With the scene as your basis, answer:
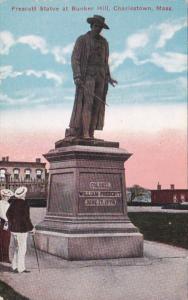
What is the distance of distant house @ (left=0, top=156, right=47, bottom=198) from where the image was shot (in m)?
7.69

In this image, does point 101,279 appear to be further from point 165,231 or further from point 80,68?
point 165,231

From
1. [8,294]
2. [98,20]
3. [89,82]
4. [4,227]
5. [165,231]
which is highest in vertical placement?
[98,20]

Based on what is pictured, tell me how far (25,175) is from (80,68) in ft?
6.04

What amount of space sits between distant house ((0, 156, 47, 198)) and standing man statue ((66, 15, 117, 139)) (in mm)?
744

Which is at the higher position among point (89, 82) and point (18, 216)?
point (89, 82)

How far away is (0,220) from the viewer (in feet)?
23.9

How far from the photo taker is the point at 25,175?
833 centimetres

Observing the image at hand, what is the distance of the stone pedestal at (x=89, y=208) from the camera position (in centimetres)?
755

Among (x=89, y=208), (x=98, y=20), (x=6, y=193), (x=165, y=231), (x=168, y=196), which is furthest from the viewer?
(x=168, y=196)

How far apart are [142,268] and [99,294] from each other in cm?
106

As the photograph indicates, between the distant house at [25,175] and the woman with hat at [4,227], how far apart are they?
158 mm

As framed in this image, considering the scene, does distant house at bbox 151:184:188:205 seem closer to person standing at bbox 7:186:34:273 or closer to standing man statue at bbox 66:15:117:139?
standing man statue at bbox 66:15:117:139

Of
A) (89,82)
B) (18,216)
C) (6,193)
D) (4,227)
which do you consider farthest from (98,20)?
(4,227)

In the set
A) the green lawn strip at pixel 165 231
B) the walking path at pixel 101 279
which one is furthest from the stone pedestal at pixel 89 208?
the green lawn strip at pixel 165 231
